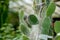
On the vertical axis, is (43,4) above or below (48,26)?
above

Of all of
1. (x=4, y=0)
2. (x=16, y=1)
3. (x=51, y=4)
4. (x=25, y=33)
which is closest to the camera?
(x=51, y=4)

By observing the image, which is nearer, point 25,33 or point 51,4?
point 51,4

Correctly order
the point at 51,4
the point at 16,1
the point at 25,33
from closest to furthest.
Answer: the point at 51,4 → the point at 25,33 → the point at 16,1

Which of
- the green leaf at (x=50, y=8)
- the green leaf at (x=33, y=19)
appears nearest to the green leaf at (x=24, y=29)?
the green leaf at (x=33, y=19)

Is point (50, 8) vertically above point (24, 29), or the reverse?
point (50, 8)

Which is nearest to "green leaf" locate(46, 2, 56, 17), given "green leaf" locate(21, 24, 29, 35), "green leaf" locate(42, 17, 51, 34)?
"green leaf" locate(42, 17, 51, 34)

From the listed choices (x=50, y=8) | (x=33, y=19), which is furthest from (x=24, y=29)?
(x=50, y=8)

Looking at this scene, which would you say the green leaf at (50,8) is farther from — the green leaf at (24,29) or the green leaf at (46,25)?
the green leaf at (24,29)

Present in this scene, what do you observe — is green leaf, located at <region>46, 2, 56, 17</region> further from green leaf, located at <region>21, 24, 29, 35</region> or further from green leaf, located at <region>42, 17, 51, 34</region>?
green leaf, located at <region>21, 24, 29, 35</region>

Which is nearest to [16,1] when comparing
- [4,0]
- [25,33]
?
[4,0]

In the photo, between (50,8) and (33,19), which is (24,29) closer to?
(33,19)

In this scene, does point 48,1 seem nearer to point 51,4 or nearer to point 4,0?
point 51,4
